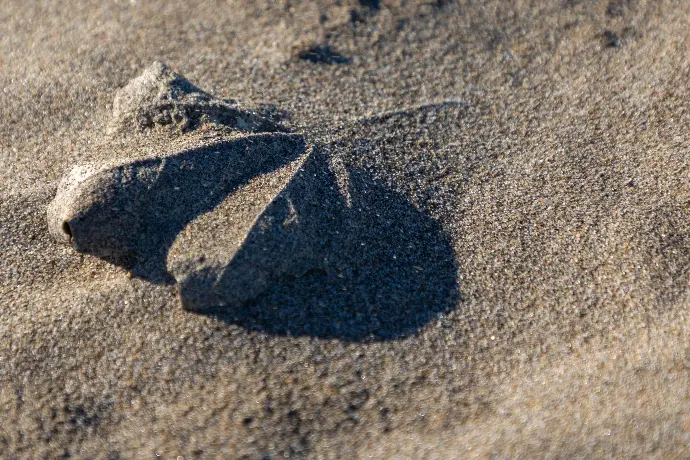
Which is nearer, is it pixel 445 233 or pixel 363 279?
pixel 363 279

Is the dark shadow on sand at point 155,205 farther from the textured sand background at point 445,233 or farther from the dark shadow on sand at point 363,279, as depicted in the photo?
the dark shadow on sand at point 363,279

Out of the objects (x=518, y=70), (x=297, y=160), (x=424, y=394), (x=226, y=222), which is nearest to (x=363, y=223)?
(x=297, y=160)

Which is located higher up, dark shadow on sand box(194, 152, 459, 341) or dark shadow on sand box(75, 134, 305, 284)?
dark shadow on sand box(75, 134, 305, 284)

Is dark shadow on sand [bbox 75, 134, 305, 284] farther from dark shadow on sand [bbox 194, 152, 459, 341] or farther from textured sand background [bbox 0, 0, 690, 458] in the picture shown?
dark shadow on sand [bbox 194, 152, 459, 341]

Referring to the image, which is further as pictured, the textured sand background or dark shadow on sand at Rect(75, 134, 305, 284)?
dark shadow on sand at Rect(75, 134, 305, 284)

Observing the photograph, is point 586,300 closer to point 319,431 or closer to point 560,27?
point 319,431

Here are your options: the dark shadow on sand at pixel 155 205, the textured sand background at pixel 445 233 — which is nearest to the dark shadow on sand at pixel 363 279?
the textured sand background at pixel 445 233

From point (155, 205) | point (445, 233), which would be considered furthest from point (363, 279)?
point (155, 205)

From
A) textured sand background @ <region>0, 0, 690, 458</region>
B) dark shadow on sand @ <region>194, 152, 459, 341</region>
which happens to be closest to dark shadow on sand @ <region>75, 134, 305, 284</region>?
textured sand background @ <region>0, 0, 690, 458</region>

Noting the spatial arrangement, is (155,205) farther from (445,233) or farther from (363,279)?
(445,233)
